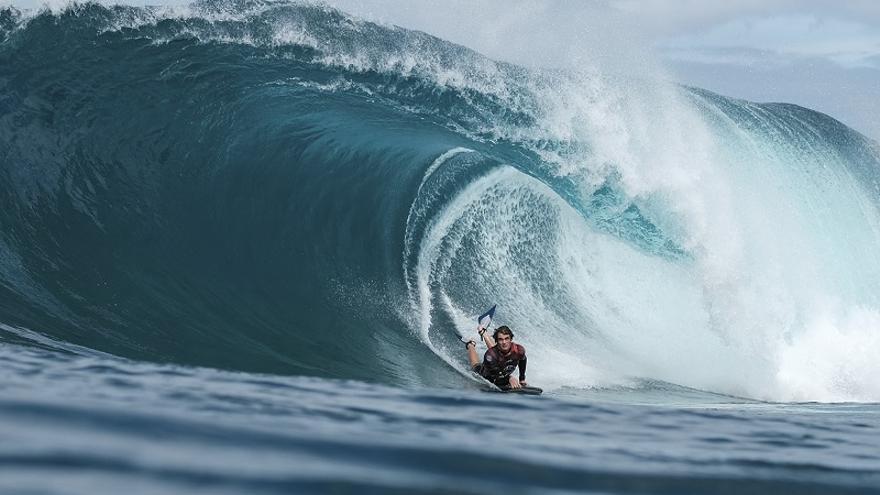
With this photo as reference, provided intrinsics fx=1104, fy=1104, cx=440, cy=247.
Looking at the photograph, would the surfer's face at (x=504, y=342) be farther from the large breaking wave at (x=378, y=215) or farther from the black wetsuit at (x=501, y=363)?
the large breaking wave at (x=378, y=215)

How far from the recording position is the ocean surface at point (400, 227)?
10.4 metres

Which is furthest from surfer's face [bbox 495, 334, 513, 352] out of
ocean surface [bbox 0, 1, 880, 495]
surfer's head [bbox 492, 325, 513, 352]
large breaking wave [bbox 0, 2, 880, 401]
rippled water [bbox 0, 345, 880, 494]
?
rippled water [bbox 0, 345, 880, 494]

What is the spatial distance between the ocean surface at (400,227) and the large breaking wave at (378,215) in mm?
42

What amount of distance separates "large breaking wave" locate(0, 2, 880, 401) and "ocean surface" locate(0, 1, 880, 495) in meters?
0.04

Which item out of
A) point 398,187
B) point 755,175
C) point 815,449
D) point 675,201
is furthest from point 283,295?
point 755,175

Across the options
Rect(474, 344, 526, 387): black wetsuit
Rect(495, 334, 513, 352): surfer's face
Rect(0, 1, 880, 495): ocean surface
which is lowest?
Rect(474, 344, 526, 387): black wetsuit

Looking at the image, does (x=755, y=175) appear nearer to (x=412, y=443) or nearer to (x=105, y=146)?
(x=105, y=146)

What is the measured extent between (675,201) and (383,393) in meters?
10.8

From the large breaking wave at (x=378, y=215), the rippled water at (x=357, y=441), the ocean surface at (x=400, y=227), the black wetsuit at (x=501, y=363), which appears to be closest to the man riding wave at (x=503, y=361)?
the black wetsuit at (x=501, y=363)

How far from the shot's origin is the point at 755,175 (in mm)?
17922

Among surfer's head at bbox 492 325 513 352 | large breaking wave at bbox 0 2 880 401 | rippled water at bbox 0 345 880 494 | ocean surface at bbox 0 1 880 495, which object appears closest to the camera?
rippled water at bbox 0 345 880 494

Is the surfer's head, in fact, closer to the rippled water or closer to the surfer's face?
the surfer's face

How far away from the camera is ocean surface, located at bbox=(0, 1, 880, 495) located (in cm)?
1041

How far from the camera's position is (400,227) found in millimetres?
13438
